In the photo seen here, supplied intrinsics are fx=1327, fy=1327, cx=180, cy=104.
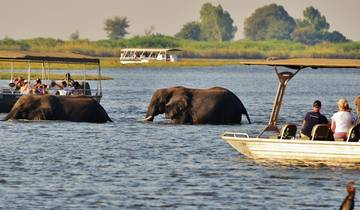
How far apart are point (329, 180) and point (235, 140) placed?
4177 millimetres

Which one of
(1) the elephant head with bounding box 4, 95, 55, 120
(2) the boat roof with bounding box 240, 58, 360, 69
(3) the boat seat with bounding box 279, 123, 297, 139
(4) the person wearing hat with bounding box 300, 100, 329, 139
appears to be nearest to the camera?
(4) the person wearing hat with bounding box 300, 100, 329, 139

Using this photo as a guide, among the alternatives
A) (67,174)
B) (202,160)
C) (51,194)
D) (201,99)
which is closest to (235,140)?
(202,160)

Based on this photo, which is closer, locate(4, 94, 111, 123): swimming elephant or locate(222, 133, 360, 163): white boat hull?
locate(222, 133, 360, 163): white boat hull

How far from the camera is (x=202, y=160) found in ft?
117

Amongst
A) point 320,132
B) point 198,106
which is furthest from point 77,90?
point 320,132

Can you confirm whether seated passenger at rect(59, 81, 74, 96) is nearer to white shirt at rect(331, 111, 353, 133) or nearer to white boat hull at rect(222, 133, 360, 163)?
white boat hull at rect(222, 133, 360, 163)

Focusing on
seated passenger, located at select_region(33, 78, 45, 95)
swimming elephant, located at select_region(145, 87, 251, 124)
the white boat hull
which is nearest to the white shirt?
the white boat hull

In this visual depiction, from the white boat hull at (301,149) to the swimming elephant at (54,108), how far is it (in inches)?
586

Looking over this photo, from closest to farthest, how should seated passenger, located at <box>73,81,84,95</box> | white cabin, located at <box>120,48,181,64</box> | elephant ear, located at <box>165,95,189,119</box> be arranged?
elephant ear, located at <box>165,95,189,119</box>, seated passenger, located at <box>73,81,84,95</box>, white cabin, located at <box>120,48,181,64</box>

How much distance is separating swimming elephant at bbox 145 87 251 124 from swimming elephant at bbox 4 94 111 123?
2.57 m

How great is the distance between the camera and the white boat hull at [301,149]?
3172 centimetres

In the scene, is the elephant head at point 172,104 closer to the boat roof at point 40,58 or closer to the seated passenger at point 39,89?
the seated passenger at point 39,89

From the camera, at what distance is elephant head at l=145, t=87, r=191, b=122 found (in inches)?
1911

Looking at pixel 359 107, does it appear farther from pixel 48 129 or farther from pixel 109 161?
pixel 48 129
